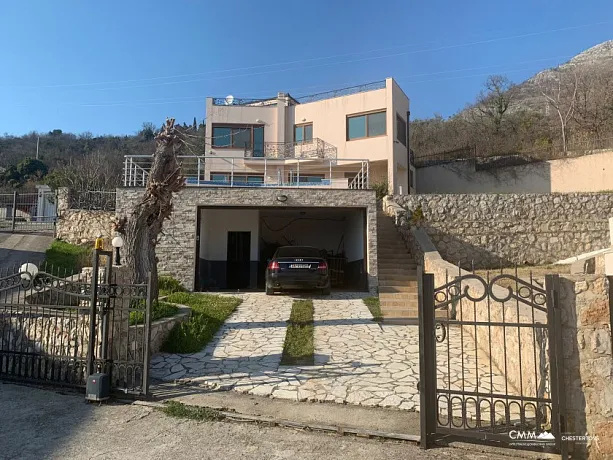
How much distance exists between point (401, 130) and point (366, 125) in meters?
2.02

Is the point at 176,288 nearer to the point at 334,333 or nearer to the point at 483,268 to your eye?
the point at 334,333

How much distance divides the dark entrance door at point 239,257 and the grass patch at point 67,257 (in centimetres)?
490

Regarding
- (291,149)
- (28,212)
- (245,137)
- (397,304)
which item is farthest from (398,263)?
(28,212)

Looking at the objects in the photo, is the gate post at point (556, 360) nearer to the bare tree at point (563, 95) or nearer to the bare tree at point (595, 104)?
the bare tree at point (563, 95)

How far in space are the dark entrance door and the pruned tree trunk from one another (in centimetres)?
712

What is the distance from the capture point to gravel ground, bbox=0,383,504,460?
3285 mm

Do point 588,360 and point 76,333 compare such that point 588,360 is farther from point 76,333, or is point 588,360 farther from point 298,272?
point 298,272

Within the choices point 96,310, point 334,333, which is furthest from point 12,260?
point 334,333

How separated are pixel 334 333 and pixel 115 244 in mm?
5187

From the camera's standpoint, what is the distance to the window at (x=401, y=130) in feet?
66.6

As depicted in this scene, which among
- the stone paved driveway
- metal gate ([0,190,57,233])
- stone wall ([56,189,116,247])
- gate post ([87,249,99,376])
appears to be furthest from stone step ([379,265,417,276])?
metal gate ([0,190,57,233])

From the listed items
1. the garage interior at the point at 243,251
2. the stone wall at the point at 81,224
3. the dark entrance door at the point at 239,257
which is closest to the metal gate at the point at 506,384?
the garage interior at the point at 243,251

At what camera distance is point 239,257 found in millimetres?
14961

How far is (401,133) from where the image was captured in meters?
20.8
